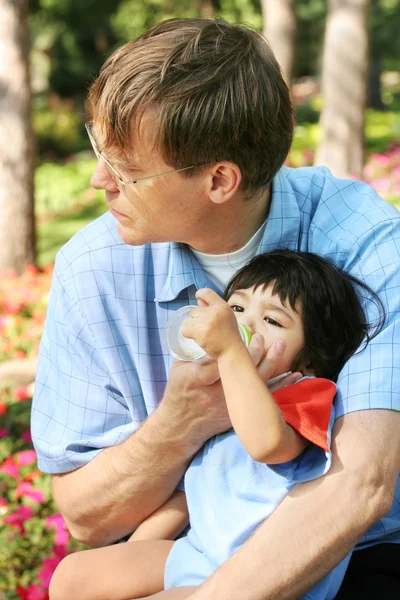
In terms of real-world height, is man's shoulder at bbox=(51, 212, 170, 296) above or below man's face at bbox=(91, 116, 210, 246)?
below

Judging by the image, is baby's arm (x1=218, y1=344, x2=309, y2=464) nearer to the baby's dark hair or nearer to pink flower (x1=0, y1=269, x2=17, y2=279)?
the baby's dark hair

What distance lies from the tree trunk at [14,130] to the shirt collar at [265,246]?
5.06 m

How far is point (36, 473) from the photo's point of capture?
13.3 feet

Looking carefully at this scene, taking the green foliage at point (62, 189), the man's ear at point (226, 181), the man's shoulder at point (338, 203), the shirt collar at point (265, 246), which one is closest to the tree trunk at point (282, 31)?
the green foliage at point (62, 189)

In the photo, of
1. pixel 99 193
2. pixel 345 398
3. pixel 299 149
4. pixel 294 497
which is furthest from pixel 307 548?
pixel 299 149

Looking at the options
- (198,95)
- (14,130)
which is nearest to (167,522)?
(198,95)

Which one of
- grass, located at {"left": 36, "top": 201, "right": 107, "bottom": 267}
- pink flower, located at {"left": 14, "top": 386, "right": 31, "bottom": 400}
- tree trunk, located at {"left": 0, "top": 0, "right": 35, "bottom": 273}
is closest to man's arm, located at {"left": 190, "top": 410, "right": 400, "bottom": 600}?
pink flower, located at {"left": 14, "top": 386, "right": 31, "bottom": 400}

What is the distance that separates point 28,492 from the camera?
390cm

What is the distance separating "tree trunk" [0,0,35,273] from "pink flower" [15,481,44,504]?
376cm

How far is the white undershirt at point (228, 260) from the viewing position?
2.49 metres

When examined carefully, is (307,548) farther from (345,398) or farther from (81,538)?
(81,538)

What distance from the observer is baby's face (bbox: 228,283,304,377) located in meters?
2.18

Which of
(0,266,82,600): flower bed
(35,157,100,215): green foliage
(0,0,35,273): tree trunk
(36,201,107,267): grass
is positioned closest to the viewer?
(0,266,82,600): flower bed

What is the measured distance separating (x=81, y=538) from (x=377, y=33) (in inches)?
868
